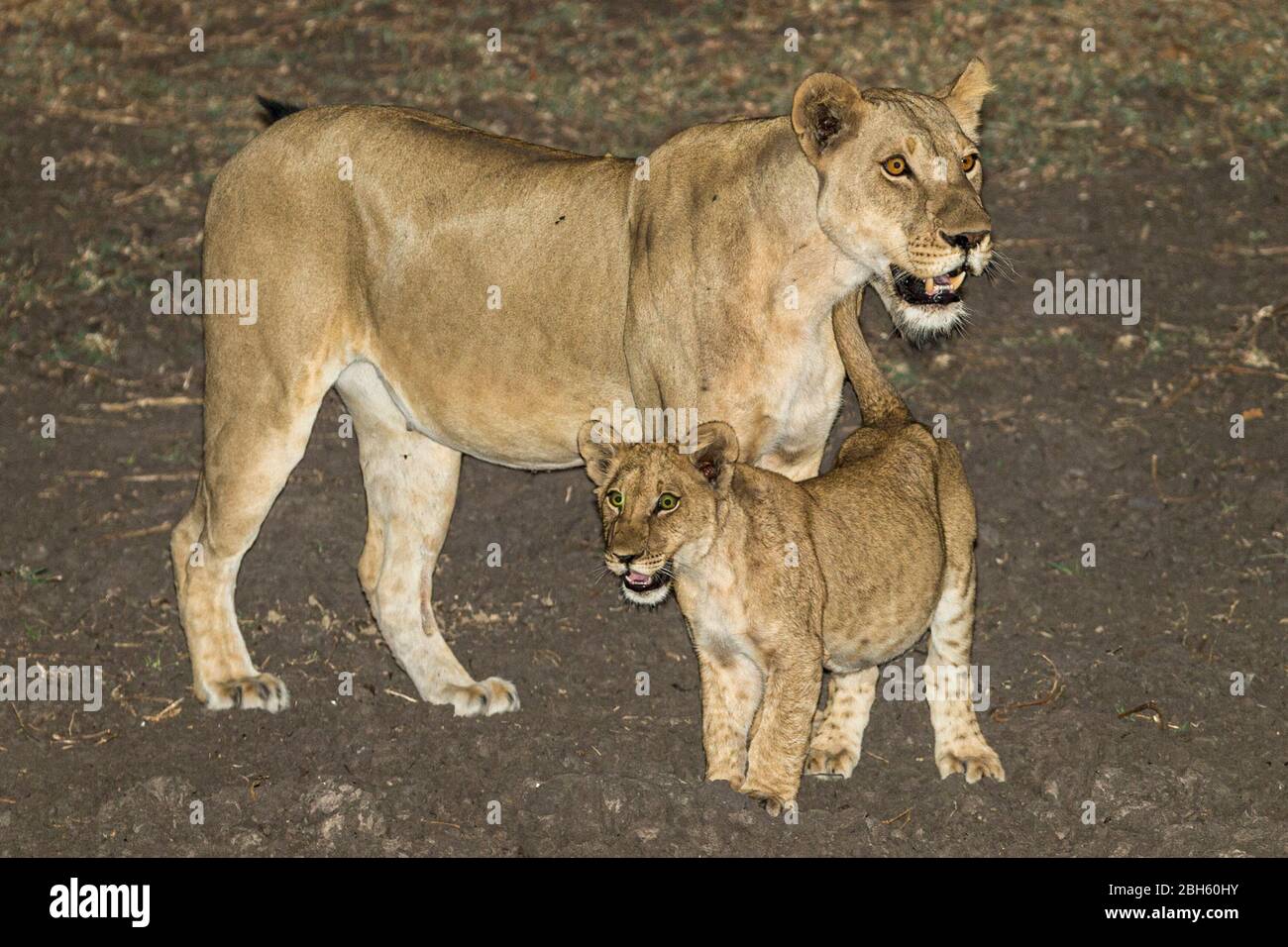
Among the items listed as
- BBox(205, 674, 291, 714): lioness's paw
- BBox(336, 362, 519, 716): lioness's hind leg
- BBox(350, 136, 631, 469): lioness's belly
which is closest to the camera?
BBox(350, 136, 631, 469): lioness's belly

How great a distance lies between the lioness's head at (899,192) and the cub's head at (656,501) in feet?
2.45

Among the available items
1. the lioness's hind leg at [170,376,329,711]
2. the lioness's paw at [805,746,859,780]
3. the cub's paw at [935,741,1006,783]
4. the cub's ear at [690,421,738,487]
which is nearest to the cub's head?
the cub's ear at [690,421,738,487]

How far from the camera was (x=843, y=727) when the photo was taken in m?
7.04

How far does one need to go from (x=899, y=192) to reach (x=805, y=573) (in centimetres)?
120

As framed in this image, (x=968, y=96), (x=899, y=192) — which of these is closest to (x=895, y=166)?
(x=899, y=192)

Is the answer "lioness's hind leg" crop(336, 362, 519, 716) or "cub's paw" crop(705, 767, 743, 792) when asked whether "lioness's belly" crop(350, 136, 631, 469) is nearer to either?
"lioness's hind leg" crop(336, 362, 519, 716)

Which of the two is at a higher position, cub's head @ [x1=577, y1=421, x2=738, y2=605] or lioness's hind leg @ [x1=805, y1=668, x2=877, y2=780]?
cub's head @ [x1=577, y1=421, x2=738, y2=605]

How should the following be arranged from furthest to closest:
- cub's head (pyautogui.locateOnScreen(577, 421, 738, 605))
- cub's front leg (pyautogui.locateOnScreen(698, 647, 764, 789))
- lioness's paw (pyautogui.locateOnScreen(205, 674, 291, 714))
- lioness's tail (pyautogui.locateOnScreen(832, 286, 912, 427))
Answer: lioness's paw (pyautogui.locateOnScreen(205, 674, 291, 714)), lioness's tail (pyautogui.locateOnScreen(832, 286, 912, 427)), cub's front leg (pyautogui.locateOnScreen(698, 647, 764, 789)), cub's head (pyautogui.locateOnScreen(577, 421, 738, 605))

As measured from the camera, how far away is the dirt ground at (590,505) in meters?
6.69

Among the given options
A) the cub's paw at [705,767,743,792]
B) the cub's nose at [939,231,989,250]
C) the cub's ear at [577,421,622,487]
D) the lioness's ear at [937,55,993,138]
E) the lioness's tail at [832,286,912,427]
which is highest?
the lioness's ear at [937,55,993,138]

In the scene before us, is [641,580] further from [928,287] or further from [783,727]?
[928,287]

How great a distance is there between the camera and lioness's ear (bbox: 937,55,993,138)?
6719 millimetres

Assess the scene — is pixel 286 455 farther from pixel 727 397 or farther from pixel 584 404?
pixel 727 397

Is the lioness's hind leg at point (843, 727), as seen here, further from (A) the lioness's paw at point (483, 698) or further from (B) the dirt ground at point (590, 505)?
(A) the lioness's paw at point (483, 698)
